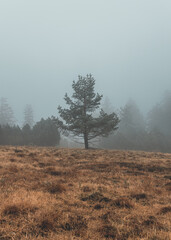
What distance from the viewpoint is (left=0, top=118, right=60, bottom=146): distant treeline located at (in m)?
29.0

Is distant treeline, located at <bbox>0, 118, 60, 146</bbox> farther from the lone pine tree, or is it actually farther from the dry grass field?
the dry grass field

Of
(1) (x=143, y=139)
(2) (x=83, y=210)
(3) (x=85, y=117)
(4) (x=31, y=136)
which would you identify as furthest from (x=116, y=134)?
(2) (x=83, y=210)

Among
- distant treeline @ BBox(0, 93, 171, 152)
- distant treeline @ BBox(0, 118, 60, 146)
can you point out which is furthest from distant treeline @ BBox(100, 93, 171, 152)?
distant treeline @ BBox(0, 118, 60, 146)

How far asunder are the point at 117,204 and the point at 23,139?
94.7ft

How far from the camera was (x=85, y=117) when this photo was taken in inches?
842

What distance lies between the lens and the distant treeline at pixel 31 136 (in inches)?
1144

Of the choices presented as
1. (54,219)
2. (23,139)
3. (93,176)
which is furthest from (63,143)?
(54,219)

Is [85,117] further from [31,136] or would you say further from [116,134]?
[116,134]

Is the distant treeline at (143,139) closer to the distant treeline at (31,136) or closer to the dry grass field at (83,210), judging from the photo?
the distant treeline at (31,136)

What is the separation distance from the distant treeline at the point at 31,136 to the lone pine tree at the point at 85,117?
9278 millimetres

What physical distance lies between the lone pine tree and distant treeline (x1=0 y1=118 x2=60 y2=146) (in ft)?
30.4

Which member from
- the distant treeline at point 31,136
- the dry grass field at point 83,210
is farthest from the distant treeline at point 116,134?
the dry grass field at point 83,210

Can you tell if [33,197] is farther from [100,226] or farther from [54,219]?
[100,226]

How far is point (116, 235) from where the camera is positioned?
2.84m
